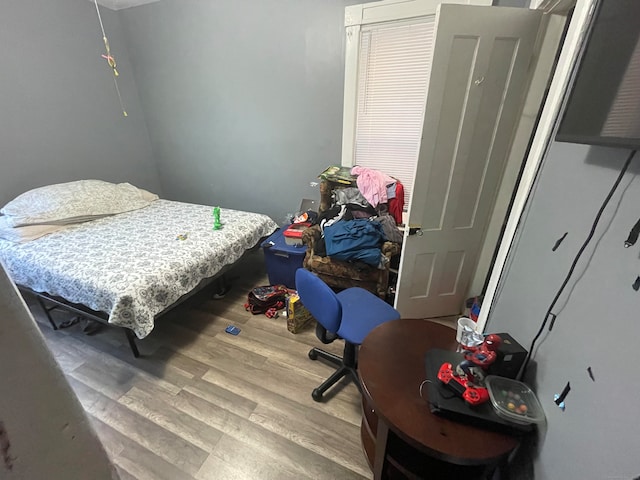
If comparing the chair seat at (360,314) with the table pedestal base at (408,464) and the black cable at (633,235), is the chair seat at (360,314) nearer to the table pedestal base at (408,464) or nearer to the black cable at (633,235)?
the table pedestal base at (408,464)

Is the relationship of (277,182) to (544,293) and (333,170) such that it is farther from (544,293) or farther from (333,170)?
(544,293)

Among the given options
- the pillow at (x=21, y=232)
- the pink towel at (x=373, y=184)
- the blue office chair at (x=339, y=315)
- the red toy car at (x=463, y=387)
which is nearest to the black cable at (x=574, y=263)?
the red toy car at (x=463, y=387)

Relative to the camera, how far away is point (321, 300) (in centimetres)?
132

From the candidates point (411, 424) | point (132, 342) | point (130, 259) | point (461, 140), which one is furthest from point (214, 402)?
point (461, 140)

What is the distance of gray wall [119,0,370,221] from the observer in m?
2.48

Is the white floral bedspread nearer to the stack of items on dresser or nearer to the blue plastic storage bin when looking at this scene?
the blue plastic storage bin

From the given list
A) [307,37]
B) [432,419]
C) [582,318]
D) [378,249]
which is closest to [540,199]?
[582,318]

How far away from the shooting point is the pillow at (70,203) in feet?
7.34

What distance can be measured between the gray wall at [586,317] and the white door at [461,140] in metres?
0.84

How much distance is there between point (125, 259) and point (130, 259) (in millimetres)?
33

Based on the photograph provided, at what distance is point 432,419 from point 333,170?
7.18 feet

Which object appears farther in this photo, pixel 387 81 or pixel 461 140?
pixel 387 81

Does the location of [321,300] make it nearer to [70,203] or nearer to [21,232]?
[21,232]

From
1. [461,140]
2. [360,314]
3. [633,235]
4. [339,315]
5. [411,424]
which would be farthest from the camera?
[461,140]
